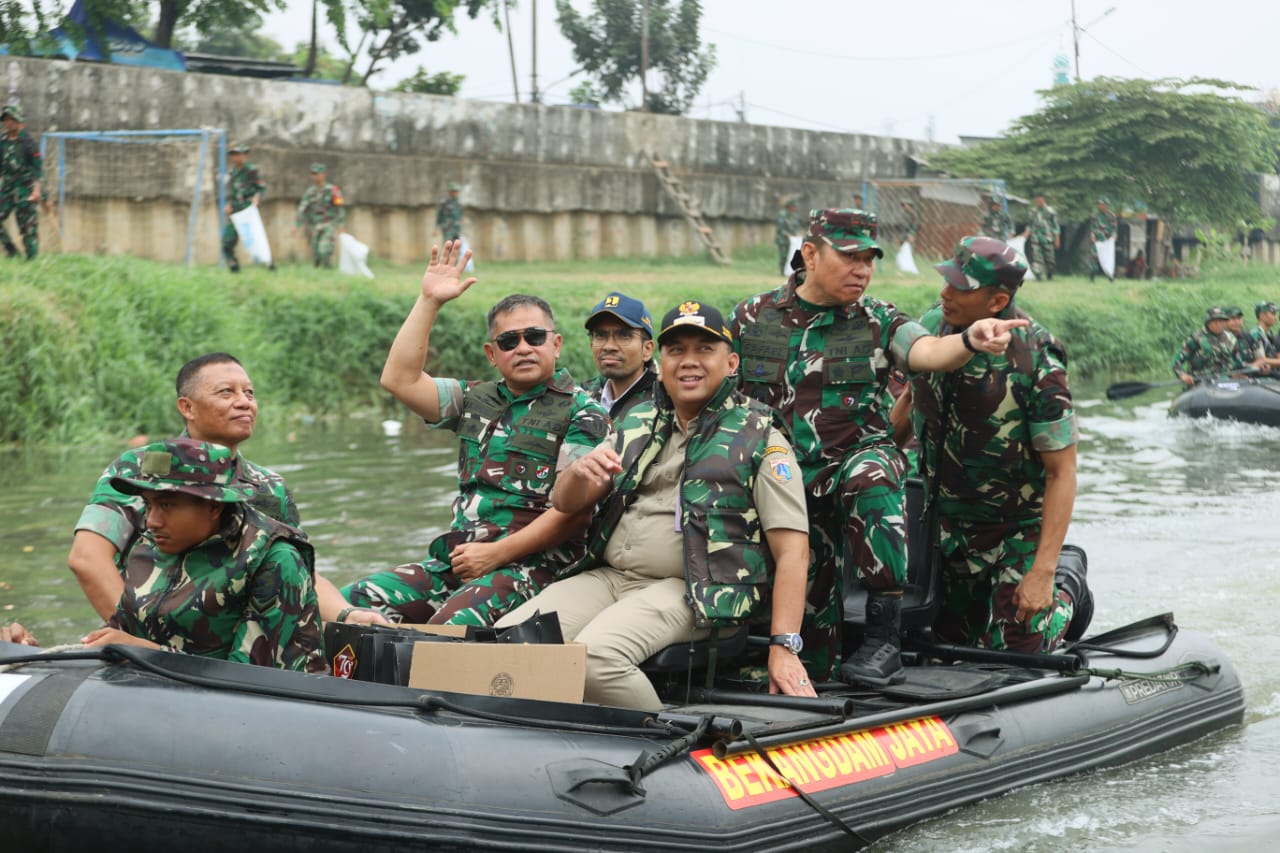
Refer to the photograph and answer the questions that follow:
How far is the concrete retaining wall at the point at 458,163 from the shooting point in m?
19.5

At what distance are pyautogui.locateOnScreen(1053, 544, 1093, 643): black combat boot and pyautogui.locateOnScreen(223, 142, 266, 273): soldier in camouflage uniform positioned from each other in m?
13.6

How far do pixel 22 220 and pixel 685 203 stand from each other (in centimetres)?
1303

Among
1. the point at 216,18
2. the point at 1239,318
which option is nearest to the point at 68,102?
the point at 216,18

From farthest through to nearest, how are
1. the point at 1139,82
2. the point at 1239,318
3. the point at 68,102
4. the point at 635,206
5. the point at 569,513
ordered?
the point at 1139,82
the point at 635,206
the point at 68,102
the point at 1239,318
the point at 569,513

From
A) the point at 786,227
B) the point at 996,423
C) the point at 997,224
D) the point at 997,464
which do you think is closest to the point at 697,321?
the point at 996,423

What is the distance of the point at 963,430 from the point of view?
5.62 meters

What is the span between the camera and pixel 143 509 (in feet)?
16.8

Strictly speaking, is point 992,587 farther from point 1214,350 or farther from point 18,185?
point 18,185

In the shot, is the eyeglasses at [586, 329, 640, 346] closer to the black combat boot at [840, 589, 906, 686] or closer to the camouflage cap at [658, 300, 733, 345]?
the camouflage cap at [658, 300, 733, 345]

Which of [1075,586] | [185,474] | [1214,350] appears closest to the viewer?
[185,474]

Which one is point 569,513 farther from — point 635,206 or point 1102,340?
point 635,206

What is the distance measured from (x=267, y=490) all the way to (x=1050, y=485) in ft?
8.68

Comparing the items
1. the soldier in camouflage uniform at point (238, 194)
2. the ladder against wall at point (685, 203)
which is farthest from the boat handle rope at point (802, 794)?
the ladder against wall at point (685, 203)

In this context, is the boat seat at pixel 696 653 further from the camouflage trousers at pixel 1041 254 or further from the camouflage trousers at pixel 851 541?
the camouflage trousers at pixel 1041 254
